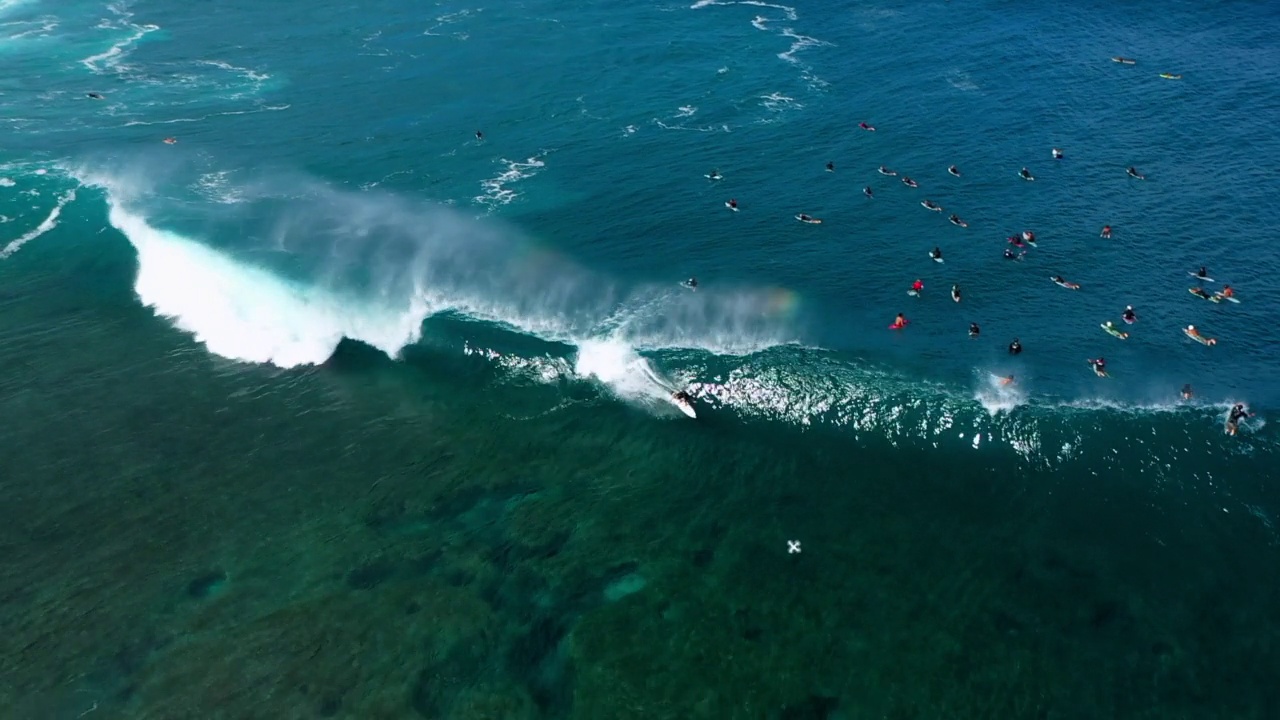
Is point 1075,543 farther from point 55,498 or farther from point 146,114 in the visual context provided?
point 146,114

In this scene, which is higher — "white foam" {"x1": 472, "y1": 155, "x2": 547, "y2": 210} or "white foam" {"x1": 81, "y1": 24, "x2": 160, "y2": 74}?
"white foam" {"x1": 81, "y1": 24, "x2": 160, "y2": 74}

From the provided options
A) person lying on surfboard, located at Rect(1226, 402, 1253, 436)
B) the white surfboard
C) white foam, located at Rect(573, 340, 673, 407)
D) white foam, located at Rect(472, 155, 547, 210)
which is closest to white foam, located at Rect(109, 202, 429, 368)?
white foam, located at Rect(573, 340, 673, 407)

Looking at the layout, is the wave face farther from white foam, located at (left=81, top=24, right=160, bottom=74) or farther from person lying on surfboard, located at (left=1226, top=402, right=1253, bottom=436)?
white foam, located at (left=81, top=24, right=160, bottom=74)

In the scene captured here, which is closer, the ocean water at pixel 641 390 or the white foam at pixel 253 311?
the ocean water at pixel 641 390

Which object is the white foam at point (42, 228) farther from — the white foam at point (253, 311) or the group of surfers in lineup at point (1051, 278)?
the group of surfers in lineup at point (1051, 278)

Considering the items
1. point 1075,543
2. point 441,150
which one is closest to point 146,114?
point 441,150

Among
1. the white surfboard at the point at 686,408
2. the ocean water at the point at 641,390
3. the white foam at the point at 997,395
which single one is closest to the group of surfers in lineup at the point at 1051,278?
the white surfboard at the point at 686,408
